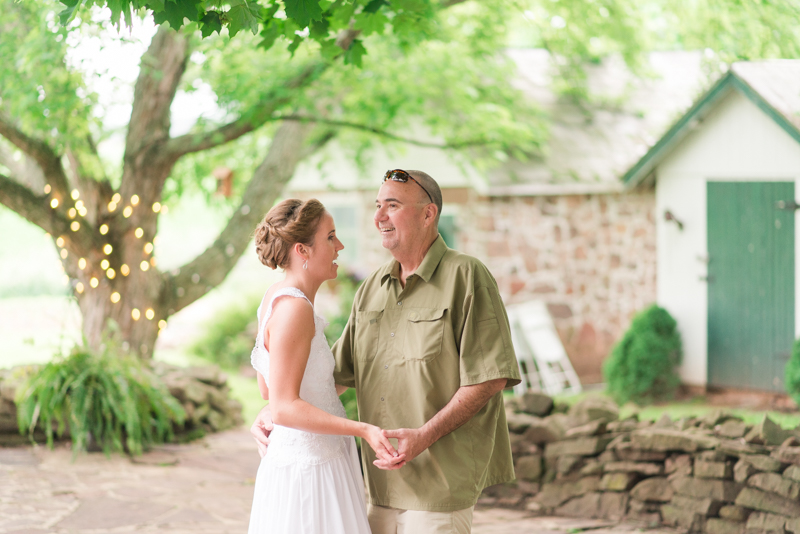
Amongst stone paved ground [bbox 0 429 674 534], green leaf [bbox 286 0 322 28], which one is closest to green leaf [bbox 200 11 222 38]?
green leaf [bbox 286 0 322 28]

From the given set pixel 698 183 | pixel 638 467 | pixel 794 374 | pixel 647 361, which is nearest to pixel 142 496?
pixel 638 467

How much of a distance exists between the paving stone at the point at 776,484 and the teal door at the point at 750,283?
12.1 feet

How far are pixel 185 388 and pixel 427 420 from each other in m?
4.82

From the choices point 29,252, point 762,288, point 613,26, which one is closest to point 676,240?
point 762,288

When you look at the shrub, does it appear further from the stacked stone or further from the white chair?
the stacked stone

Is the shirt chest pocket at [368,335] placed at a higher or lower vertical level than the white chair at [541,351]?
higher

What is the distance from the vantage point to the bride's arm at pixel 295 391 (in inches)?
92.9

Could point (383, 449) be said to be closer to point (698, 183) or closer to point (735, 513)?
point (735, 513)

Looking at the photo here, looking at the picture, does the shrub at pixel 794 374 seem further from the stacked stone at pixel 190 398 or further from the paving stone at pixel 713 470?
the stacked stone at pixel 190 398

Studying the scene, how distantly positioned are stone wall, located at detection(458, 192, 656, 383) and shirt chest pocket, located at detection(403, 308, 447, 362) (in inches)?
291

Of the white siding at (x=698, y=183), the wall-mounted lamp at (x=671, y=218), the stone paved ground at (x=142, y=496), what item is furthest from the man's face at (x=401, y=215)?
the wall-mounted lamp at (x=671, y=218)

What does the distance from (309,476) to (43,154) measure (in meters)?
5.13

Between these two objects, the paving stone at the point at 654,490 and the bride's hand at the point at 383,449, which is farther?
the paving stone at the point at 654,490

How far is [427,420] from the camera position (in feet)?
8.19
